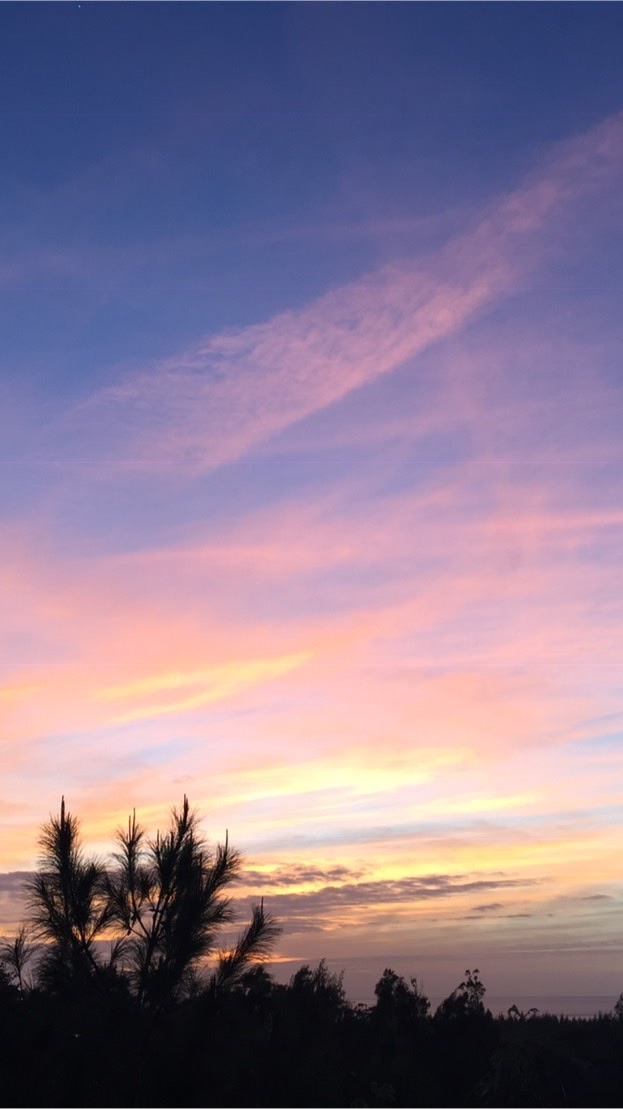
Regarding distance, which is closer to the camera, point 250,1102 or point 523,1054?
point 250,1102

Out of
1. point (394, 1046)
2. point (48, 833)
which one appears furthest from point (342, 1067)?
point (48, 833)

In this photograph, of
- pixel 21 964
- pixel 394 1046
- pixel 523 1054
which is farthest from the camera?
pixel 394 1046

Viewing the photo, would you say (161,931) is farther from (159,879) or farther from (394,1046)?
(394,1046)

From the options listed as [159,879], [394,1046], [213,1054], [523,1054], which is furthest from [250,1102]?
[394,1046]

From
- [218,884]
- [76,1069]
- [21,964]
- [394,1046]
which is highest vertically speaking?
[218,884]

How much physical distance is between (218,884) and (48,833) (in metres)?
2.80

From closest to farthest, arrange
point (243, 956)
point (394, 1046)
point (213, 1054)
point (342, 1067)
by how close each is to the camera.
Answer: point (213, 1054) < point (243, 956) < point (342, 1067) < point (394, 1046)

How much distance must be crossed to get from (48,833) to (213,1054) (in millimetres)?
4172

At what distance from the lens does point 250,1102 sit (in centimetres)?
1622

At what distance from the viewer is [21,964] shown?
1658cm

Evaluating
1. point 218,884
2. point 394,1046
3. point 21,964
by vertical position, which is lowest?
point 394,1046

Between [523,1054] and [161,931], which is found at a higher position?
[161,931]

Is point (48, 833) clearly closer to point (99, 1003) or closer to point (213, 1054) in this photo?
point (99, 1003)

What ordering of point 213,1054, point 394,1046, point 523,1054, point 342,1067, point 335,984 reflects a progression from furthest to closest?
point 335,984, point 394,1046, point 523,1054, point 342,1067, point 213,1054
